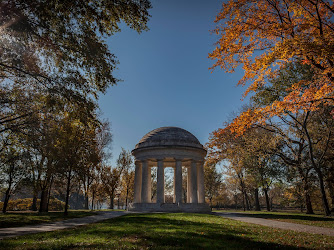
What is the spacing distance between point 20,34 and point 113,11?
457cm

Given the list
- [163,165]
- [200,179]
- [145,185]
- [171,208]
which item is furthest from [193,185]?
[145,185]

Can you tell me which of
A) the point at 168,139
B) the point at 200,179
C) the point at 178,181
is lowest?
the point at 178,181

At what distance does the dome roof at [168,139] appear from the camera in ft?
Result: 109

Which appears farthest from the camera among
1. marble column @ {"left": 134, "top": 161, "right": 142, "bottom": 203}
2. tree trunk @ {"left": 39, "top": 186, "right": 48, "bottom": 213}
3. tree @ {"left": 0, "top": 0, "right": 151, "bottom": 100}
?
marble column @ {"left": 134, "top": 161, "right": 142, "bottom": 203}

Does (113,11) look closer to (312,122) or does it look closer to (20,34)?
(20,34)

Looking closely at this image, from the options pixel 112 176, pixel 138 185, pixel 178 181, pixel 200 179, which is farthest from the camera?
pixel 112 176

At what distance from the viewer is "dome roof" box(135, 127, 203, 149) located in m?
33.2

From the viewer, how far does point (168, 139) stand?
109 feet

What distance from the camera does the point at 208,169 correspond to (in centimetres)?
5559

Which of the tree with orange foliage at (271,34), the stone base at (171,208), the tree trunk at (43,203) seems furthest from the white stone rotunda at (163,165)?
the tree with orange foliage at (271,34)

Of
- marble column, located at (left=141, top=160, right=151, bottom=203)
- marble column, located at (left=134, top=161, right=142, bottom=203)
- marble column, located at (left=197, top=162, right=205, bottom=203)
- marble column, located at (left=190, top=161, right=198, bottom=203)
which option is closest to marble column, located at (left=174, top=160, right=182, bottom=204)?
marble column, located at (left=190, top=161, right=198, bottom=203)

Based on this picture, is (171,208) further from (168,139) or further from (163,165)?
(168,139)

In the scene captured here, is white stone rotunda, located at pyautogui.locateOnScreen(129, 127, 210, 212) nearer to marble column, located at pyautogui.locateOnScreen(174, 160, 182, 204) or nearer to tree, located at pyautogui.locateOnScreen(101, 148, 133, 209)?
marble column, located at pyautogui.locateOnScreen(174, 160, 182, 204)

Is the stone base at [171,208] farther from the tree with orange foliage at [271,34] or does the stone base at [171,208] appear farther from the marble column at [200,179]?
the tree with orange foliage at [271,34]
